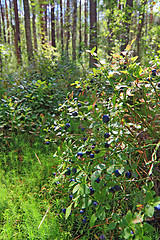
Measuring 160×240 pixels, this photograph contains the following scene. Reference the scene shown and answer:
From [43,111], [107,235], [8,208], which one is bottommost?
[8,208]

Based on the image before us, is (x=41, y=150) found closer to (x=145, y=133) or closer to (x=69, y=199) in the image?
(x=69, y=199)

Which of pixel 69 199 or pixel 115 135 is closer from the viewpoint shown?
pixel 115 135

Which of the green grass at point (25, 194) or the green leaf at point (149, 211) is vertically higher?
the green leaf at point (149, 211)

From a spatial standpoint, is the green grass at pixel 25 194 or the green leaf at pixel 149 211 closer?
the green leaf at pixel 149 211

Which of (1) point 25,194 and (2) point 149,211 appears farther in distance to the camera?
(1) point 25,194

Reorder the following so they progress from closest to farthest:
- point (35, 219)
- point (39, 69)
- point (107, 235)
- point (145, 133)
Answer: point (107, 235)
point (35, 219)
point (145, 133)
point (39, 69)

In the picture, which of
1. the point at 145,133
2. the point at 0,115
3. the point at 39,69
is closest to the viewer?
the point at 145,133

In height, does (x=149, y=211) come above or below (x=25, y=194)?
above

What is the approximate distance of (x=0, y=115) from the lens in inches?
126

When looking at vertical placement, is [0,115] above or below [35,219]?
above

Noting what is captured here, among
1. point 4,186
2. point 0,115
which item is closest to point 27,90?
point 0,115

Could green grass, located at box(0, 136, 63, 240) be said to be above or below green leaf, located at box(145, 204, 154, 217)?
below

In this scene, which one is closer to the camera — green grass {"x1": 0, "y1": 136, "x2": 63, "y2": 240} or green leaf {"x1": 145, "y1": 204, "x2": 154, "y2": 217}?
green leaf {"x1": 145, "y1": 204, "x2": 154, "y2": 217}

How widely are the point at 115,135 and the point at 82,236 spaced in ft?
3.20
